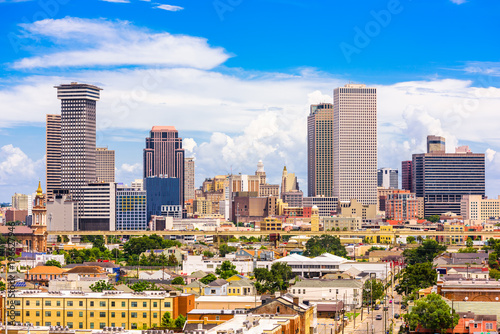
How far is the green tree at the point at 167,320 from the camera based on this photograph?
74.3 m

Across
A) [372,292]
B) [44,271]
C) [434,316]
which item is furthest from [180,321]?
[44,271]

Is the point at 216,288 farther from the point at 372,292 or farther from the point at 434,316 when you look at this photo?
the point at 434,316

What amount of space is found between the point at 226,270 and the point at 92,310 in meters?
65.7

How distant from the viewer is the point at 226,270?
142 meters

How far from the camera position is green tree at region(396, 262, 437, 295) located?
371 ft

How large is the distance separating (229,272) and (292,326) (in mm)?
66923

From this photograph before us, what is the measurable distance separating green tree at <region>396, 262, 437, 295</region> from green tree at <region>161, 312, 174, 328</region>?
42.9 m

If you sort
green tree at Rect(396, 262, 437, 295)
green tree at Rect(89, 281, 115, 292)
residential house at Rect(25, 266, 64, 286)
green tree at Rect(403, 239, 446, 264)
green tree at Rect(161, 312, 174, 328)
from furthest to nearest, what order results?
green tree at Rect(403, 239, 446, 264)
residential house at Rect(25, 266, 64, 286)
green tree at Rect(396, 262, 437, 295)
green tree at Rect(89, 281, 115, 292)
green tree at Rect(161, 312, 174, 328)

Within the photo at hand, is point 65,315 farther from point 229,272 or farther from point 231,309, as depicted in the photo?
point 229,272

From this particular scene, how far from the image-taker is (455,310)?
82438 millimetres

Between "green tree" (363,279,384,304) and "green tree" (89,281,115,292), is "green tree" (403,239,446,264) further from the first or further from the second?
"green tree" (89,281,115,292)

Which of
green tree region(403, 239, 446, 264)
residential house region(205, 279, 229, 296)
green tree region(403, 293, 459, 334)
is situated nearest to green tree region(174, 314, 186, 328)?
green tree region(403, 293, 459, 334)

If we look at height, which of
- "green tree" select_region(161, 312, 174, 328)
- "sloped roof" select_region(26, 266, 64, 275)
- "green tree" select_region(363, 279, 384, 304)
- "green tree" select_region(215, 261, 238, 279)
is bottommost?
"green tree" select_region(363, 279, 384, 304)

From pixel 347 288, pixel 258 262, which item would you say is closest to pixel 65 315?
pixel 347 288
